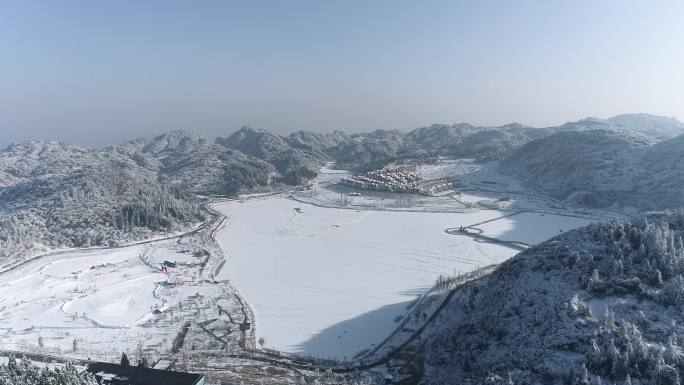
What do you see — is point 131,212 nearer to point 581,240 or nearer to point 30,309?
point 30,309

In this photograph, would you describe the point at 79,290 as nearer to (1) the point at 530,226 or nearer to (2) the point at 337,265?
(2) the point at 337,265

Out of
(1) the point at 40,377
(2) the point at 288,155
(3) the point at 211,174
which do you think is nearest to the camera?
(1) the point at 40,377

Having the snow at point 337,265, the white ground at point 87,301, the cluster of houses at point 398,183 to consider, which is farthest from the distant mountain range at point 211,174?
the snow at point 337,265

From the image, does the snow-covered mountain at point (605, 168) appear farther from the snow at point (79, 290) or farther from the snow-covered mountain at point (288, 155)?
the snow at point (79, 290)

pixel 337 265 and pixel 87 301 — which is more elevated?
pixel 337 265

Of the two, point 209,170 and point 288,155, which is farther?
point 288,155

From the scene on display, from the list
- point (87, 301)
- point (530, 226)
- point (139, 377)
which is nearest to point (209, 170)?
point (87, 301)

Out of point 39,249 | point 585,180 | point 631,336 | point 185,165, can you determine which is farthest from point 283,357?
point 185,165
